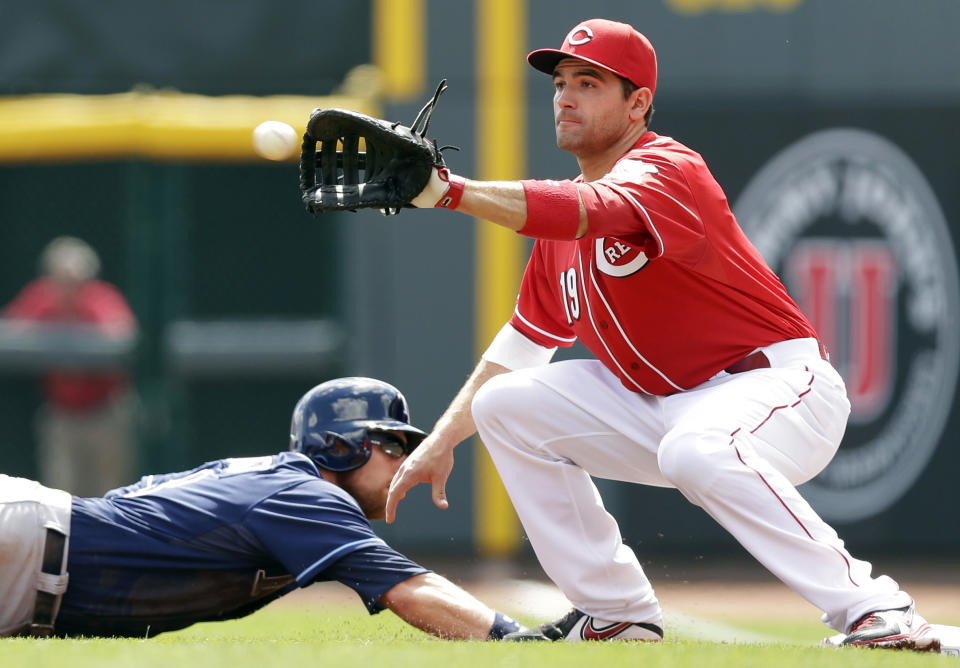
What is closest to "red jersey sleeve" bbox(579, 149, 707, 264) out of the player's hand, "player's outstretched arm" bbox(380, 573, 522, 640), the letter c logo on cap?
the letter c logo on cap

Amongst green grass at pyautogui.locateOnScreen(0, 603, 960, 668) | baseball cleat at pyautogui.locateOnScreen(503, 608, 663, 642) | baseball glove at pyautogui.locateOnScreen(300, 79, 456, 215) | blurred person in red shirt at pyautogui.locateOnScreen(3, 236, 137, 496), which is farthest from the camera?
blurred person in red shirt at pyautogui.locateOnScreen(3, 236, 137, 496)

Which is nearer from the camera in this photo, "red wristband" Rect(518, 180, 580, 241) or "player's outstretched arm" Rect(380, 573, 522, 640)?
"red wristband" Rect(518, 180, 580, 241)

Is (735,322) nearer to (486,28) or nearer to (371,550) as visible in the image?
(371,550)

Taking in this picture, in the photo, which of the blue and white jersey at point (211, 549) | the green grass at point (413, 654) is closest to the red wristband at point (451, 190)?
the blue and white jersey at point (211, 549)

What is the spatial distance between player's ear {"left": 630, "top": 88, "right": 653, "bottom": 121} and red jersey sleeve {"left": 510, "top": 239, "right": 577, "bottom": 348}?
50cm

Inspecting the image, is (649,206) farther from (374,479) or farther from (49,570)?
(49,570)

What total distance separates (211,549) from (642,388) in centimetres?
129

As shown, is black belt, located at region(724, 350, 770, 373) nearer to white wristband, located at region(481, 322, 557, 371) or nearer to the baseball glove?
white wristband, located at region(481, 322, 557, 371)

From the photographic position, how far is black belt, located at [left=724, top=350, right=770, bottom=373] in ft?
13.2

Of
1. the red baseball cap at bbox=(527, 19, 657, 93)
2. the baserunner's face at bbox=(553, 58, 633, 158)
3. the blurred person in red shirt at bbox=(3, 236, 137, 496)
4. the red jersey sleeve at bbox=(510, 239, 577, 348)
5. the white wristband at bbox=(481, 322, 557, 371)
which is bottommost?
the blurred person in red shirt at bbox=(3, 236, 137, 496)

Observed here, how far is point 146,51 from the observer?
8914 millimetres

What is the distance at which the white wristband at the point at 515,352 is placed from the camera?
4.48 m

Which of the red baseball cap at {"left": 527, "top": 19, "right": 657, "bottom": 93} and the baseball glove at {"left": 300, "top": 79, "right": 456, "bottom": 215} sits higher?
the red baseball cap at {"left": 527, "top": 19, "right": 657, "bottom": 93}

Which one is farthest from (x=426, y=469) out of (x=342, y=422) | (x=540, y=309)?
(x=540, y=309)
